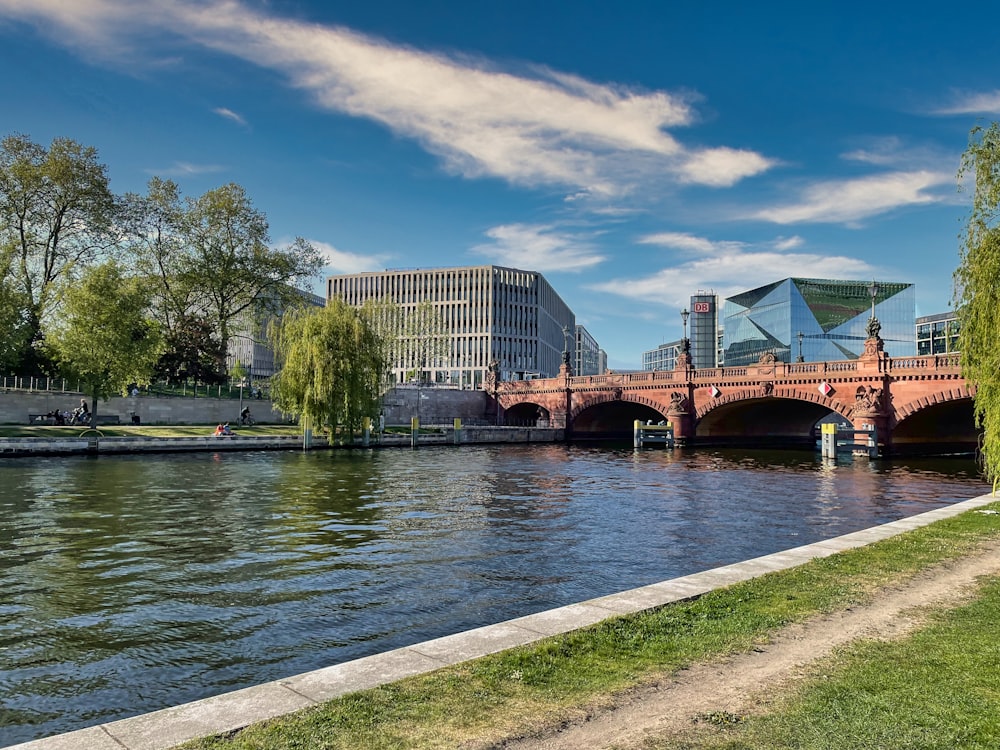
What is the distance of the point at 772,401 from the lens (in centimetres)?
6569

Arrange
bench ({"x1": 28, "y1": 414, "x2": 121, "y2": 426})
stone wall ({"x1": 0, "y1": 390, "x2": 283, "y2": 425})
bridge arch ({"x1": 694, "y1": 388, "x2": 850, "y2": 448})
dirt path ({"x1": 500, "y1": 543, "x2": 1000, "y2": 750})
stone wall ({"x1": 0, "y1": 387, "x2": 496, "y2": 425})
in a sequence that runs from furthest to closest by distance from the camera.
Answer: bridge arch ({"x1": 694, "y1": 388, "x2": 850, "y2": 448}) → stone wall ({"x1": 0, "y1": 387, "x2": 496, "y2": 425}) → stone wall ({"x1": 0, "y1": 390, "x2": 283, "y2": 425}) → bench ({"x1": 28, "y1": 414, "x2": 121, "y2": 426}) → dirt path ({"x1": 500, "y1": 543, "x2": 1000, "y2": 750})

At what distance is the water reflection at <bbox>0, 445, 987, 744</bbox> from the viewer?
9.23 meters

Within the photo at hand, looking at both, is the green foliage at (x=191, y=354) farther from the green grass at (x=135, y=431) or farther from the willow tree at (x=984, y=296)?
the willow tree at (x=984, y=296)

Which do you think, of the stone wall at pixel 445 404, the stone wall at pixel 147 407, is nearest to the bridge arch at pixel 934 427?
the stone wall at pixel 445 404

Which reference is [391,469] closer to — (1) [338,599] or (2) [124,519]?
(2) [124,519]

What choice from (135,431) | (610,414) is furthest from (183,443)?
(610,414)

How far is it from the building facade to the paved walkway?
140m

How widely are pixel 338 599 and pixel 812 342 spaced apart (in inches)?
6894

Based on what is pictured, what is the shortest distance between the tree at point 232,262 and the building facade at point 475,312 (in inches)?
2935

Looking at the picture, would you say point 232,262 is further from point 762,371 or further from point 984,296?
point 984,296

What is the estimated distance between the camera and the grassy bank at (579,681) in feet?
17.8

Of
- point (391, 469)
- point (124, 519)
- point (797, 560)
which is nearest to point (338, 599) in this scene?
point (797, 560)

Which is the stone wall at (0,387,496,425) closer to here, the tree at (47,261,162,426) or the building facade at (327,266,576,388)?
the tree at (47,261,162,426)

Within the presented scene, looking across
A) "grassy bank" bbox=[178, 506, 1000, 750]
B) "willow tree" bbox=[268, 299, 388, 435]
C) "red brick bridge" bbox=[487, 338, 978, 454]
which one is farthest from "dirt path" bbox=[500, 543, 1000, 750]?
"willow tree" bbox=[268, 299, 388, 435]
